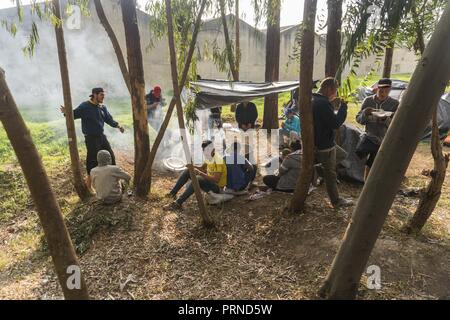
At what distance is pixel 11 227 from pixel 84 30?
12962 millimetres

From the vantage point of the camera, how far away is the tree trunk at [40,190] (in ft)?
5.72

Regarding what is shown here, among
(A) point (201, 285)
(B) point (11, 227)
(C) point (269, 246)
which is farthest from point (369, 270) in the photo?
(B) point (11, 227)

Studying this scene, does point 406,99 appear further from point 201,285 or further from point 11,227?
point 11,227


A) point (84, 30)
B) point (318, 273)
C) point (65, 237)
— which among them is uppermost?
point (84, 30)

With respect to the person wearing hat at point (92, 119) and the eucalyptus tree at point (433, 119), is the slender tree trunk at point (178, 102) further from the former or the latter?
the eucalyptus tree at point (433, 119)

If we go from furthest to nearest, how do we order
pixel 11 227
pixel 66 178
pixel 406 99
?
1. pixel 66 178
2. pixel 11 227
3. pixel 406 99

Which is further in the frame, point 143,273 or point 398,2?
point 143,273

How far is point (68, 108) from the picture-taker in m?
4.56

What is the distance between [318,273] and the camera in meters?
3.04

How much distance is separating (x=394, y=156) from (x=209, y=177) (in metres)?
3.05

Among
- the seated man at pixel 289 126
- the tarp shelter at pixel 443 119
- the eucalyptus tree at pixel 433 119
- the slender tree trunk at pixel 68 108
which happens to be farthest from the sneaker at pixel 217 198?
the tarp shelter at pixel 443 119

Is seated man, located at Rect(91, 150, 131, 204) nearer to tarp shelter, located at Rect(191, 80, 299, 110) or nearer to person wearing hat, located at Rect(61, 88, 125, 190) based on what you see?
person wearing hat, located at Rect(61, 88, 125, 190)

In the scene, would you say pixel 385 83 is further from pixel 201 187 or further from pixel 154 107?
pixel 154 107

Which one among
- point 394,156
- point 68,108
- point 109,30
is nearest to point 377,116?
point 394,156
